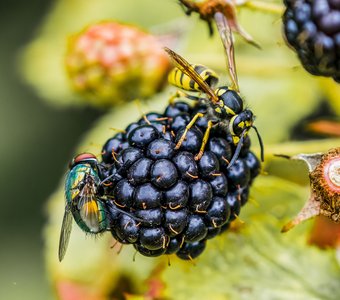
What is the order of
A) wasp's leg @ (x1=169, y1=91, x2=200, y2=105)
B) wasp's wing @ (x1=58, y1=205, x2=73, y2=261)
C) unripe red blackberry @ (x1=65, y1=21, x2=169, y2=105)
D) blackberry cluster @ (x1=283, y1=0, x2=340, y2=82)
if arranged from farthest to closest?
Result: unripe red blackberry @ (x1=65, y1=21, x2=169, y2=105), wasp's leg @ (x1=169, y1=91, x2=200, y2=105), wasp's wing @ (x1=58, y1=205, x2=73, y2=261), blackberry cluster @ (x1=283, y1=0, x2=340, y2=82)

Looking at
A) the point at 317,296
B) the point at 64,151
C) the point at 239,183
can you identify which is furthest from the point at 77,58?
the point at 317,296

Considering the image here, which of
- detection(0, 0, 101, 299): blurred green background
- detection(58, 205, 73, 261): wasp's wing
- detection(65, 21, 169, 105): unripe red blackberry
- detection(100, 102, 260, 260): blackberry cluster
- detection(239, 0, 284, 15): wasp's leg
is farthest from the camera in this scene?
detection(0, 0, 101, 299): blurred green background

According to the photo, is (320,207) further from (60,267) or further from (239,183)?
(60,267)

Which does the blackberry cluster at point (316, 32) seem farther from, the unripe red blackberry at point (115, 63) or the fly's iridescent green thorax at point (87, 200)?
the unripe red blackberry at point (115, 63)

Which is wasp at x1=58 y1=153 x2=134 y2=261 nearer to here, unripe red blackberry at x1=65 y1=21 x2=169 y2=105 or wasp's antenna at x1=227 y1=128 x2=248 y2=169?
wasp's antenna at x1=227 y1=128 x2=248 y2=169

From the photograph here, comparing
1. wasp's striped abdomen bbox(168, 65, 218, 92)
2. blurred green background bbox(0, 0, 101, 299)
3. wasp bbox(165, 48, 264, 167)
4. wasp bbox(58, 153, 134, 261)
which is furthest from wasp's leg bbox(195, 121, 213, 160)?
blurred green background bbox(0, 0, 101, 299)

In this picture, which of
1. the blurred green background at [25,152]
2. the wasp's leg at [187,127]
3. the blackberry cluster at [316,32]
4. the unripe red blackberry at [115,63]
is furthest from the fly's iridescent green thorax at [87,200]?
the blurred green background at [25,152]

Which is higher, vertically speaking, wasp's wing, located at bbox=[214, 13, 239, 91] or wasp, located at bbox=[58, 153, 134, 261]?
wasp's wing, located at bbox=[214, 13, 239, 91]
